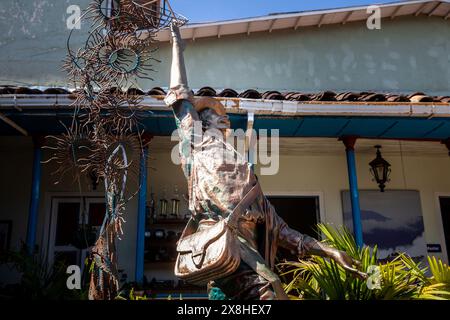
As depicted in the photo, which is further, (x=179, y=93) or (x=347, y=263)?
(x=179, y=93)

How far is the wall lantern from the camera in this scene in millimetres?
7762

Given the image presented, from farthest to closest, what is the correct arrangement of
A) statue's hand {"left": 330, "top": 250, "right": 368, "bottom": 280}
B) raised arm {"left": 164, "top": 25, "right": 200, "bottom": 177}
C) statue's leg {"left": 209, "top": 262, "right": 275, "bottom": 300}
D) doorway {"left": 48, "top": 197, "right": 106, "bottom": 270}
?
doorway {"left": 48, "top": 197, "right": 106, "bottom": 270}, raised arm {"left": 164, "top": 25, "right": 200, "bottom": 177}, statue's hand {"left": 330, "top": 250, "right": 368, "bottom": 280}, statue's leg {"left": 209, "top": 262, "right": 275, "bottom": 300}

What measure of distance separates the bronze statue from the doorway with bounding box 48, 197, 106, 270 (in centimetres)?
485

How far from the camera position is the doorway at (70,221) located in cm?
782

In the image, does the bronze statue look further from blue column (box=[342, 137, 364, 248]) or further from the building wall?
the building wall

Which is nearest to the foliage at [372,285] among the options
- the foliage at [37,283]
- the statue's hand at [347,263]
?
the statue's hand at [347,263]

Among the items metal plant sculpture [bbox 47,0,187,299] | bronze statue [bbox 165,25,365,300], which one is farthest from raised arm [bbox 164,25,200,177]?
metal plant sculpture [bbox 47,0,187,299]

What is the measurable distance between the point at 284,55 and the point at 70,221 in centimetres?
491

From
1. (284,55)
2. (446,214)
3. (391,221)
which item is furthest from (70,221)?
(446,214)

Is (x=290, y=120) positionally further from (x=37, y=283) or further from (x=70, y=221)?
(x=70, y=221)

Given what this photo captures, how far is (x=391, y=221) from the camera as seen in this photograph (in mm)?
8203

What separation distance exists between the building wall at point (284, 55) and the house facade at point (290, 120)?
22 millimetres

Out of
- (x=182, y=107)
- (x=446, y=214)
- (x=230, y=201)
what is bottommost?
(x=230, y=201)
